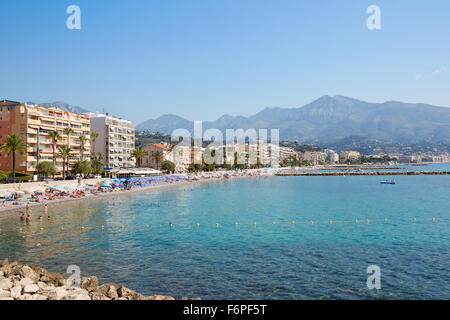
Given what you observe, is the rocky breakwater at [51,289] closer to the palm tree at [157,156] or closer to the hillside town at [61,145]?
the hillside town at [61,145]

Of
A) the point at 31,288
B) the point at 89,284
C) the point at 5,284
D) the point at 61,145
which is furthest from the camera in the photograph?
the point at 61,145

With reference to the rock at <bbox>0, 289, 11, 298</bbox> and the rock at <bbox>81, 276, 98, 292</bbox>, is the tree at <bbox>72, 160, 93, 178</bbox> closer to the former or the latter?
the rock at <bbox>81, 276, 98, 292</bbox>

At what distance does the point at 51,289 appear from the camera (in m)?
12.3

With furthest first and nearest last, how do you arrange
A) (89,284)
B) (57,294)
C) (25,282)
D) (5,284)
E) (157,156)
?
(157,156) < (89,284) < (25,282) < (5,284) < (57,294)

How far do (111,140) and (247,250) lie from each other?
225ft

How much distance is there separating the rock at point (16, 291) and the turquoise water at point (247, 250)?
394 cm

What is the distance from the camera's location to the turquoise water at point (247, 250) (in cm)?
1448

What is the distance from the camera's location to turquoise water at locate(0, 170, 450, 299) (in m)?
14.5

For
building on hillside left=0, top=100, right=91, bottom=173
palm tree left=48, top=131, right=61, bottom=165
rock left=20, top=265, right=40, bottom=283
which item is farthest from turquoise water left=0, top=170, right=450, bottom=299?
palm tree left=48, top=131, right=61, bottom=165

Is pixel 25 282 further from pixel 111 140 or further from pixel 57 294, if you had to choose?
pixel 111 140

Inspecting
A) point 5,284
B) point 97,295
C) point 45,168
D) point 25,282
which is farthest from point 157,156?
point 97,295
